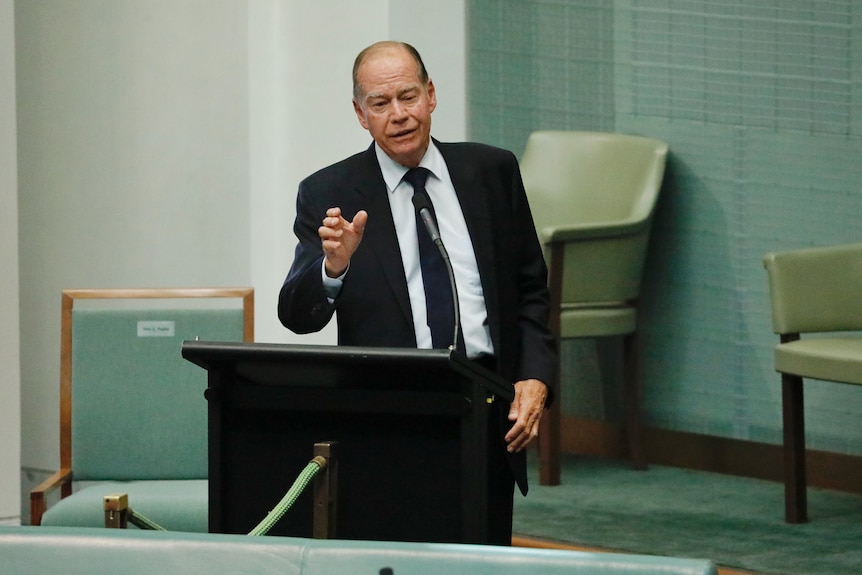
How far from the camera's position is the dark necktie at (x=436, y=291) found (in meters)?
2.56

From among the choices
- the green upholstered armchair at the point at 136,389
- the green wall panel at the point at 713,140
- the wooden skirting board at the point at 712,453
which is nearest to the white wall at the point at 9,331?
the green upholstered armchair at the point at 136,389

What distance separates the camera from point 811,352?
13.8 ft

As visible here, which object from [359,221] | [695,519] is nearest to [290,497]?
[359,221]

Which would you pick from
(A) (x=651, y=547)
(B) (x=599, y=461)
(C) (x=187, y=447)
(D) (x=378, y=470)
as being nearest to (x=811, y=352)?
(A) (x=651, y=547)

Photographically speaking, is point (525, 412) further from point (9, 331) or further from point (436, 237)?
point (9, 331)

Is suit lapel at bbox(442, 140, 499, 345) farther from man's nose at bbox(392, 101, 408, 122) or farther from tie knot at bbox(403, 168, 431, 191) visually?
man's nose at bbox(392, 101, 408, 122)

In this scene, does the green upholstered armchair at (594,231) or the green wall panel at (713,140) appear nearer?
the green wall panel at (713,140)

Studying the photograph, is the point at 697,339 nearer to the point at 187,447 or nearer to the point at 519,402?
the point at 187,447

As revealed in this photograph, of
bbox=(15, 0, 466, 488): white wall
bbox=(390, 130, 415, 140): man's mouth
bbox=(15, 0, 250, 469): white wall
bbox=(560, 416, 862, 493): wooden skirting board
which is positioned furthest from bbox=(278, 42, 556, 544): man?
bbox=(15, 0, 250, 469): white wall

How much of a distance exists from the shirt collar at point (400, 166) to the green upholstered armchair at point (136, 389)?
1258mm

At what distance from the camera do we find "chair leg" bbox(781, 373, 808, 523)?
A: 4344 millimetres

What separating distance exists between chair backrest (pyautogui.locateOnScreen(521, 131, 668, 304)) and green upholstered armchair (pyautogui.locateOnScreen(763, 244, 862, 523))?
2.16 ft

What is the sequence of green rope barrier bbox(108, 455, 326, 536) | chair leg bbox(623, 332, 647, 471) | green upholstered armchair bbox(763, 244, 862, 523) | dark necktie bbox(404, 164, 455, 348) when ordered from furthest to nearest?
1. chair leg bbox(623, 332, 647, 471)
2. green upholstered armchair bbox(763, 244, 862, 523)
3. dark necktie bbox(404, 164, 455, 348)
4. green rope barrier bbox(108, 455, 326, 536)

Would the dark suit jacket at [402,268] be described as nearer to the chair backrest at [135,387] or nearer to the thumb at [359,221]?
the thumb at [359,221]
